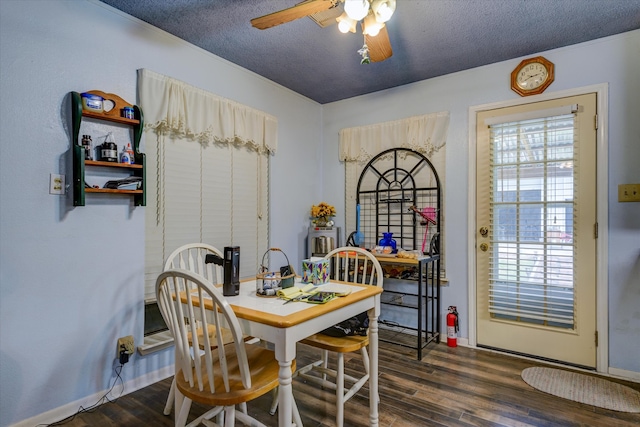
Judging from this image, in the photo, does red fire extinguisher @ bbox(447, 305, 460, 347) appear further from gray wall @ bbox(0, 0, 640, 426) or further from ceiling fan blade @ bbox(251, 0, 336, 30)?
ceiling fan blade @ bbox(251, 0, 336, 30)

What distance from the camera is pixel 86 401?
2.03 meters

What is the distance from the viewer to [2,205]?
5.81ft

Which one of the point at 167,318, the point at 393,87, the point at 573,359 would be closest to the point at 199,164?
the point at 167,318

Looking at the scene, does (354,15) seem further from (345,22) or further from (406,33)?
(406,33)

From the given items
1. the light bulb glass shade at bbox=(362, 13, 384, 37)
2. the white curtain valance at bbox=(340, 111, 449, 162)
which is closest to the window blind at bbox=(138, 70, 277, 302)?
the white curtain valance at bbox=(340, 111, 449, 162)

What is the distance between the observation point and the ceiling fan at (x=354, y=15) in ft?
4.96

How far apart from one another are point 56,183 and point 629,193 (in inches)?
149

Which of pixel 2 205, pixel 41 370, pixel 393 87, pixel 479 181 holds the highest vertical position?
pixel 393 87

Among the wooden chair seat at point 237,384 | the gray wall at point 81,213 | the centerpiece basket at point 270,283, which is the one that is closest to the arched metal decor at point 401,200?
the gray wall at point 81,213

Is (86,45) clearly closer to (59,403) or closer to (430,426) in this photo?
(59,403)

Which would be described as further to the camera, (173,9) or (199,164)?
(199,164)

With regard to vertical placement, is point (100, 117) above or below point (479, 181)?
above

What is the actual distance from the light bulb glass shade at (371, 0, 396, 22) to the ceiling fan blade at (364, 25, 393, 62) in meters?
0.18

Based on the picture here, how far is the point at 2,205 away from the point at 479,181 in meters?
3.37
